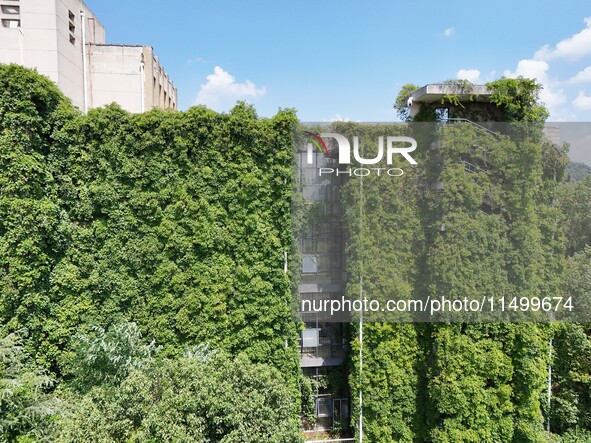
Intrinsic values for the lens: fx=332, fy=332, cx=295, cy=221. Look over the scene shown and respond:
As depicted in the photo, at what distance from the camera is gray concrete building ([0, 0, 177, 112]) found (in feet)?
39.4

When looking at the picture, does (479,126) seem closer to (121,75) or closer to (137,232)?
(137,232)

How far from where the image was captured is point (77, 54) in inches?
547

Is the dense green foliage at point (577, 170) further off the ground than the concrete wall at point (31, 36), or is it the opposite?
the concrete wall at point (31, 36)

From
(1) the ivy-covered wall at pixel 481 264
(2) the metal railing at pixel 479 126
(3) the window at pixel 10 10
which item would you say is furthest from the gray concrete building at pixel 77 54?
(2) the metal railing at pixel 479 126

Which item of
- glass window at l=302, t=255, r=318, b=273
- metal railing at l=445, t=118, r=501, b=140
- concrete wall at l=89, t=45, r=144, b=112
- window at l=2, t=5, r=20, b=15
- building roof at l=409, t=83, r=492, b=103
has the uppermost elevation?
window at l=2, t=5, r=20, b=15

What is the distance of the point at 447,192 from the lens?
933 cm

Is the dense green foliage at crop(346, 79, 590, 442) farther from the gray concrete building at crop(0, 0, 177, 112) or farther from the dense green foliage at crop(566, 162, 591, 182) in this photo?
the gray concrete building at crop(0, 0, 177, 112)

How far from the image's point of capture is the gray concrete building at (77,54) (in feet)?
39.4

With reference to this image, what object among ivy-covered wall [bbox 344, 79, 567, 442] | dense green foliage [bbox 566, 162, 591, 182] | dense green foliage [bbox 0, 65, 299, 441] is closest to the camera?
dense green foliage [bbox 0, 65, 299, 441]

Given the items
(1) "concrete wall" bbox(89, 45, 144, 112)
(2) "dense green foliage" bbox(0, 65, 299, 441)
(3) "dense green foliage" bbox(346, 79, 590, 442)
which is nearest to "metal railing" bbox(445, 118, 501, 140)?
(3) "dense green foliage" bbox(346, 79, 590, 442)

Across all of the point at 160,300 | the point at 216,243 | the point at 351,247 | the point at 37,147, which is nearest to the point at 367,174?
the point at 351,247

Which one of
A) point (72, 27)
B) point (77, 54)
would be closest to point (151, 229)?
point (77, 54)

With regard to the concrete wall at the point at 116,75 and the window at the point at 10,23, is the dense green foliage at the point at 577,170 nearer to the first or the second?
the concrete wall at the point at 116,75

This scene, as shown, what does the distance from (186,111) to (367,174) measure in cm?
548
